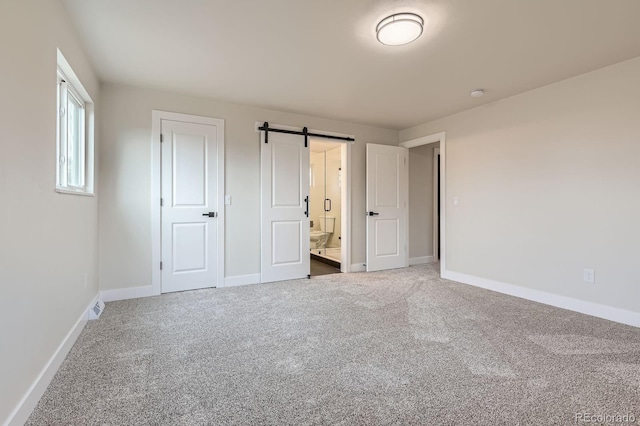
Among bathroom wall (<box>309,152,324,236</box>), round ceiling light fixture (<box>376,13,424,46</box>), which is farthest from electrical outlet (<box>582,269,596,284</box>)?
bathroom wall (<box>309,152,324,236</box>)

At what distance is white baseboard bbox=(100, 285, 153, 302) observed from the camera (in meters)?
3.28

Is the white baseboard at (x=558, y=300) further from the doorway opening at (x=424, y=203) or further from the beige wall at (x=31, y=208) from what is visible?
the beige wall at (x=31, y=208)

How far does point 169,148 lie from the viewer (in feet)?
11.7

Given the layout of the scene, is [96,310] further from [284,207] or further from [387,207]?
[387,207]

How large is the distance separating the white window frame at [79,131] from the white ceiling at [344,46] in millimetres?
345

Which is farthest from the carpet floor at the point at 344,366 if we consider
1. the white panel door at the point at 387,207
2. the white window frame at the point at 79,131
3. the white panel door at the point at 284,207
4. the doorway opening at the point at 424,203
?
the doorway opening at the point at 424,203

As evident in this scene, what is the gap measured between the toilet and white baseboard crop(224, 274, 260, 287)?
106 inches

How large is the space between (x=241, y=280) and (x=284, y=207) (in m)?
1.13

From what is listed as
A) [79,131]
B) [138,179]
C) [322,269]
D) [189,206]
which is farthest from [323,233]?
[79,131]

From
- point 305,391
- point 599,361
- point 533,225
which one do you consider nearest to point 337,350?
point 305,391

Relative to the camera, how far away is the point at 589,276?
299 cm

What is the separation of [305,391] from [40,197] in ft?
5.99

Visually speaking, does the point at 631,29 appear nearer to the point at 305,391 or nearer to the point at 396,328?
the point at 396,328

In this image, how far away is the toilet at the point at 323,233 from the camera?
21.8 feet
